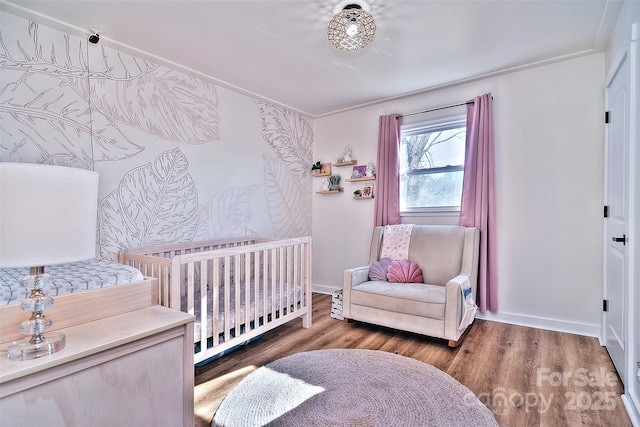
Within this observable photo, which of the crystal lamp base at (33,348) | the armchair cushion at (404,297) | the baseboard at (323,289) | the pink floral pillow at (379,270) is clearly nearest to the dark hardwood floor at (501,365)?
the armchair cushion at (404,297)

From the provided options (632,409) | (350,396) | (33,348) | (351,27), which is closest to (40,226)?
(33,348)

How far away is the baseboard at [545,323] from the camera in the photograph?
98.7 inches

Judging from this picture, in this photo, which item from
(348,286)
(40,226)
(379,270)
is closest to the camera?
(40,226)

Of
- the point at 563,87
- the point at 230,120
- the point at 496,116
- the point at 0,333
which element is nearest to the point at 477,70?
the point at 496,116

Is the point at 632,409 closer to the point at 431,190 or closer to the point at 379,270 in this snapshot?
the point at 379,270

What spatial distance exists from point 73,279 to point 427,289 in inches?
94.3

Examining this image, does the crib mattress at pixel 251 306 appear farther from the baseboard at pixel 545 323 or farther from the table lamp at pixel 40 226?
the baseboard at pixel 545 323

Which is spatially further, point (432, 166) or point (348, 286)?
point (432, 166)

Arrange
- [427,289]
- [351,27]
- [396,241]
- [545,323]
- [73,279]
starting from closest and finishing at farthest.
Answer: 1. [73,279]
2. [351,27]
3. [427,289]
4. [545,323]
5. [396,241]

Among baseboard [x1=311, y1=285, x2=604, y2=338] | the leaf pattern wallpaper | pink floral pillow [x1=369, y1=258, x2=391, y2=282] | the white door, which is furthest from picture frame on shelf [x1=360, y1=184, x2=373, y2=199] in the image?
the white door

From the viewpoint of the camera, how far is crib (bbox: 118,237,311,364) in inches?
75.2

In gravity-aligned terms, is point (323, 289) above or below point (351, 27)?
below

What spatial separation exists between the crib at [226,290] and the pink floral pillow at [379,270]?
0.66m

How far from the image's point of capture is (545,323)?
2689mm
